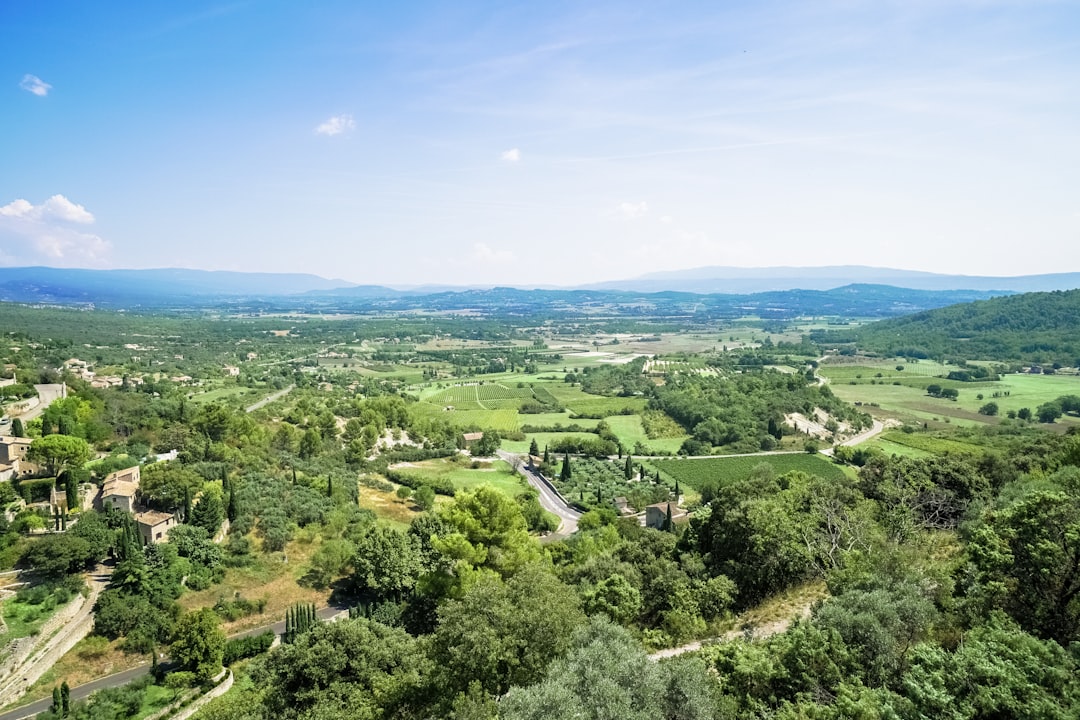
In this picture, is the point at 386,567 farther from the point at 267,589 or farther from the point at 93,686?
the point at 93,686

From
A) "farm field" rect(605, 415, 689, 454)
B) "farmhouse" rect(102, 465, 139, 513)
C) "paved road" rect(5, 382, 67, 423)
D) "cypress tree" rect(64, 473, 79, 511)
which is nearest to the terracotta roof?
"farmhouse" rect(102, 465, 139, 513)

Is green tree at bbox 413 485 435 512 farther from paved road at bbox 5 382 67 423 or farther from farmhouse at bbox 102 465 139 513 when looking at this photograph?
paved road at bbox 5 382 67 423

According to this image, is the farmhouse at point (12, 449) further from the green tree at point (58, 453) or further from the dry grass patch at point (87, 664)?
the dry grass patch at point (87, 664)

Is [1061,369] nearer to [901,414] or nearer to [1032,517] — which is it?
[901,414]

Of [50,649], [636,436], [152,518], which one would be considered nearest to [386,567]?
[152,518]

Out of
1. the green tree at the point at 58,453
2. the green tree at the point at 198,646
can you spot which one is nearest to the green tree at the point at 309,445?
the green tree at the point at 58,453
